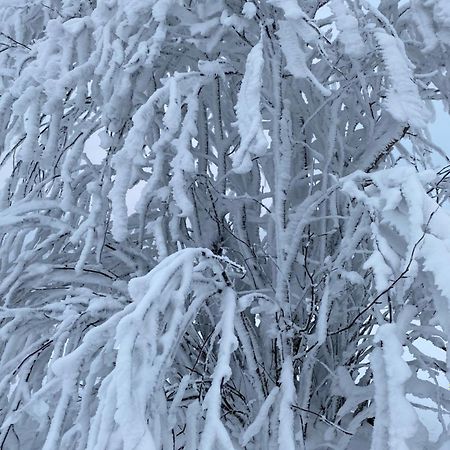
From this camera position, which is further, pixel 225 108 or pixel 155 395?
pixel 225 108

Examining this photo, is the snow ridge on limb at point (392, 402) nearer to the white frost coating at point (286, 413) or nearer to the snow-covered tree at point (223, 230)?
the snow-covered tree at point (223, 230)

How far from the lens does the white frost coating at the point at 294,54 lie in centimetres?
197

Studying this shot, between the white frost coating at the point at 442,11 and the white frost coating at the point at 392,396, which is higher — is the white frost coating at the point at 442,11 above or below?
above

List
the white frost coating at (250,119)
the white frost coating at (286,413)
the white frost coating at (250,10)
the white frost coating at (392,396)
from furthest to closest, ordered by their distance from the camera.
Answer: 1. the white frost coating at (250,10)
2. the white frost coating at (250,119)
3. the white frost coating at (286,413)
4. the white frost coating at (392,396)

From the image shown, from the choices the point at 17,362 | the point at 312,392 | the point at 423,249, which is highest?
the point at 423,249

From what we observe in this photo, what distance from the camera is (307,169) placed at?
9.02ft

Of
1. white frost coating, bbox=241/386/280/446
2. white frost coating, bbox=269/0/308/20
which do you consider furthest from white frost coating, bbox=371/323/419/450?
white frost coating, bbox=269/0/308/20

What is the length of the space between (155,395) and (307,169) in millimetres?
1545

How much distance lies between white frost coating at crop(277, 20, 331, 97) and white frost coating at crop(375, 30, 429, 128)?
0.20m

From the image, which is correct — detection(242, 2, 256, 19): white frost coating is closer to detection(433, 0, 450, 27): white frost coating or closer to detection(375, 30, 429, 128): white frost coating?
detection(375, 30, 429, 128): white frost coating

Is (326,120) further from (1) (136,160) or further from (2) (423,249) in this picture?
(2) (423,249)

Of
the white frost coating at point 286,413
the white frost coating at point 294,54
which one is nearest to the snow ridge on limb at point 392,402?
the white frost coating at point 286,413

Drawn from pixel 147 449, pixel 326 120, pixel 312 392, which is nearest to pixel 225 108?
pixel 326 120

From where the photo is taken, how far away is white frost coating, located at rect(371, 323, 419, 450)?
136 centimetres
